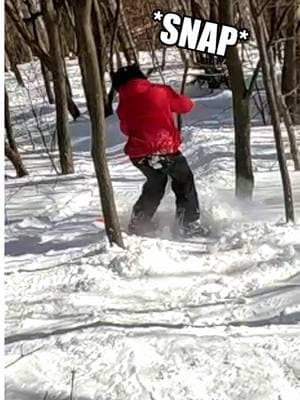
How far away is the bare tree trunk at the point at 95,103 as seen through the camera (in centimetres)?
563

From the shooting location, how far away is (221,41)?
6.75m

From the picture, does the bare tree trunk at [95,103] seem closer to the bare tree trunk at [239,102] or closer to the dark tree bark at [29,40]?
the bare tree trunk at [239,102]

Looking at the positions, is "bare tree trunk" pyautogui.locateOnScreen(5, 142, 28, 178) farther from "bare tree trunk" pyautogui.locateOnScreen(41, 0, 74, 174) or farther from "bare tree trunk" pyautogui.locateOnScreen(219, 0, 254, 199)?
"bare tree trunk" pyautogui.locateOnScreen(219, 0, 254, 199)

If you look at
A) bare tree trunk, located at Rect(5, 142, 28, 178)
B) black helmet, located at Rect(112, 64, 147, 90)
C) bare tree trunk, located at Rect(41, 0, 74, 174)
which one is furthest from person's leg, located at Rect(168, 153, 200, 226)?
bare tree trunk, located at Rect(5, 142, 28, 178)

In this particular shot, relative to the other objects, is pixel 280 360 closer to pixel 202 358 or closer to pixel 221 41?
pixel 202 358

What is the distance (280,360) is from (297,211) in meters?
3.37

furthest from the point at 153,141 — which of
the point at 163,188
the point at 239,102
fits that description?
the point at 239,102

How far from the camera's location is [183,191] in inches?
273

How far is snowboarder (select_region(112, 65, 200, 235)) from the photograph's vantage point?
657 cm

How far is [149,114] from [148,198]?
2.50 feet

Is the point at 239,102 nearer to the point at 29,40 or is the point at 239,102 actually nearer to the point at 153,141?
the point at 153,141

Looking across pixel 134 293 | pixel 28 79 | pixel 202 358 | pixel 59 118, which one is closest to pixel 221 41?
pixel 134 293

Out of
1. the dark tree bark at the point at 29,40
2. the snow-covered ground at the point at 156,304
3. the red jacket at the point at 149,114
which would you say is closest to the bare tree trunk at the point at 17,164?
the dark tree bark at the point at 29,40

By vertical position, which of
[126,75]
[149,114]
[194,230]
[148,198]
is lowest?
[194,230]
